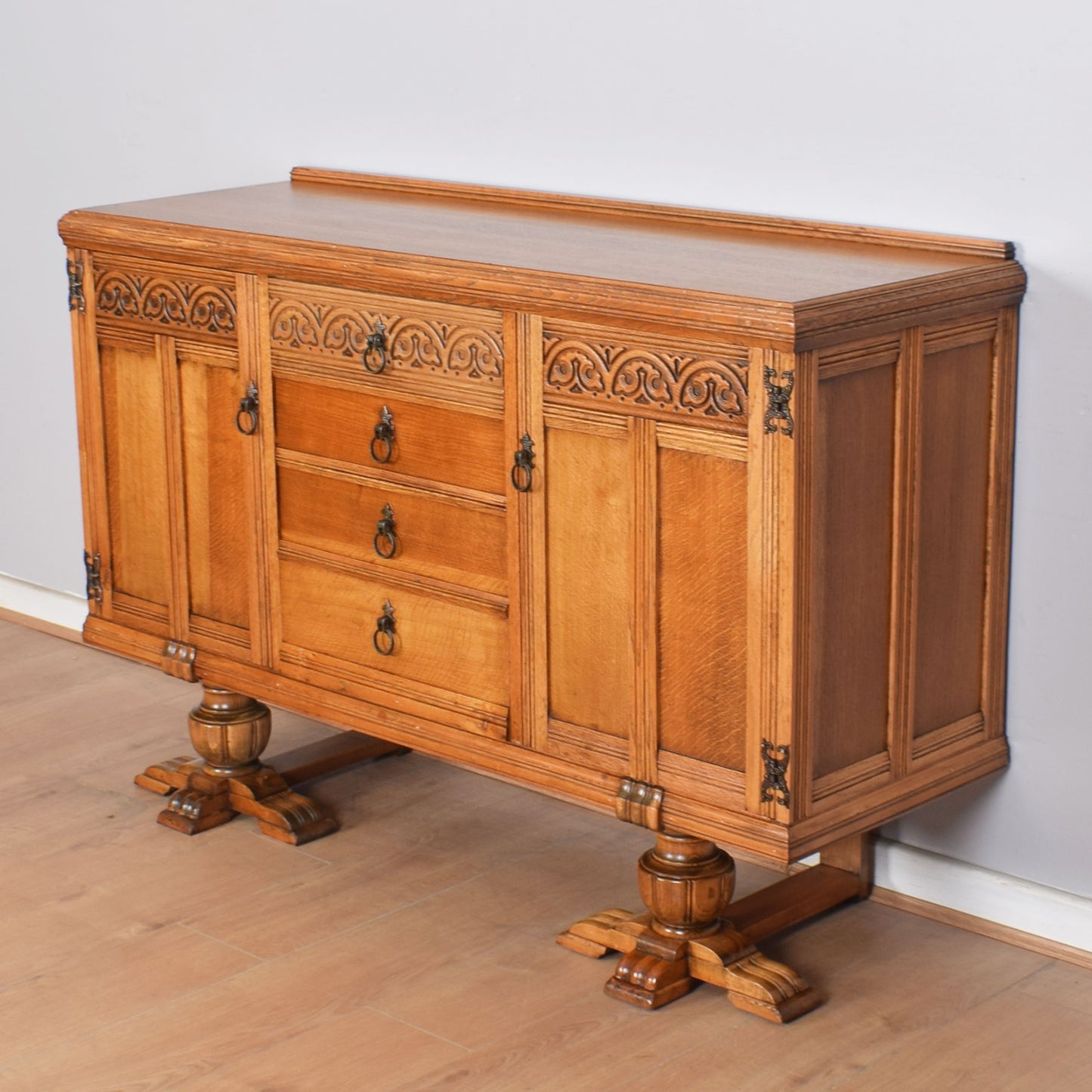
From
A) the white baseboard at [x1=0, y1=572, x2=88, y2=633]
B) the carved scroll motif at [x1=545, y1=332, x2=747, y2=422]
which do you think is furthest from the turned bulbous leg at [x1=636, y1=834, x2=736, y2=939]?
the white baseboard at [x1=0, y1=572, x2=88, y2=633]

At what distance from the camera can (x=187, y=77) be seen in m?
3.46

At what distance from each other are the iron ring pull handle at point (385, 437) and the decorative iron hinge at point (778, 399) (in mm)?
645

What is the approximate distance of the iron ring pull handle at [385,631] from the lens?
8.70 feet

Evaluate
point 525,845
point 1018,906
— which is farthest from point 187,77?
point 1018,906

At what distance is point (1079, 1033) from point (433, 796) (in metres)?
1.21

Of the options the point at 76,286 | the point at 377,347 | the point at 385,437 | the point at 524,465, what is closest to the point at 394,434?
the point at 385,437

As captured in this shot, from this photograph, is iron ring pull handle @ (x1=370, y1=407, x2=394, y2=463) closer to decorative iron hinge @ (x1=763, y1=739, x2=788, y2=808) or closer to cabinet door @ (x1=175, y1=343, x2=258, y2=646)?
cabinet door @ (x1=175, y1=343, x2=258, y2=646)

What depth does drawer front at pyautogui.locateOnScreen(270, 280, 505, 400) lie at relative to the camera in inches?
95.3

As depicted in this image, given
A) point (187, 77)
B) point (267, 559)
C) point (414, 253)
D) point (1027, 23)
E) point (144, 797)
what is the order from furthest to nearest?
point (187, 77) → point (144, 797) → point (267, 559) → point (414, 253) → point (1027, 23)

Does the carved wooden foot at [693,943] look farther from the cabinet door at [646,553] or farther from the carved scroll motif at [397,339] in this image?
the carved scroll motif at [397,339]

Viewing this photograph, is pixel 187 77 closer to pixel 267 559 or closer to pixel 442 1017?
pixel 267 559

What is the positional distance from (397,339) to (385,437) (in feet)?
0.47

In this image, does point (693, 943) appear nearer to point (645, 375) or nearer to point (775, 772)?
point (775, 772)

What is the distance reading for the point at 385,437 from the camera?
8.43 feet
